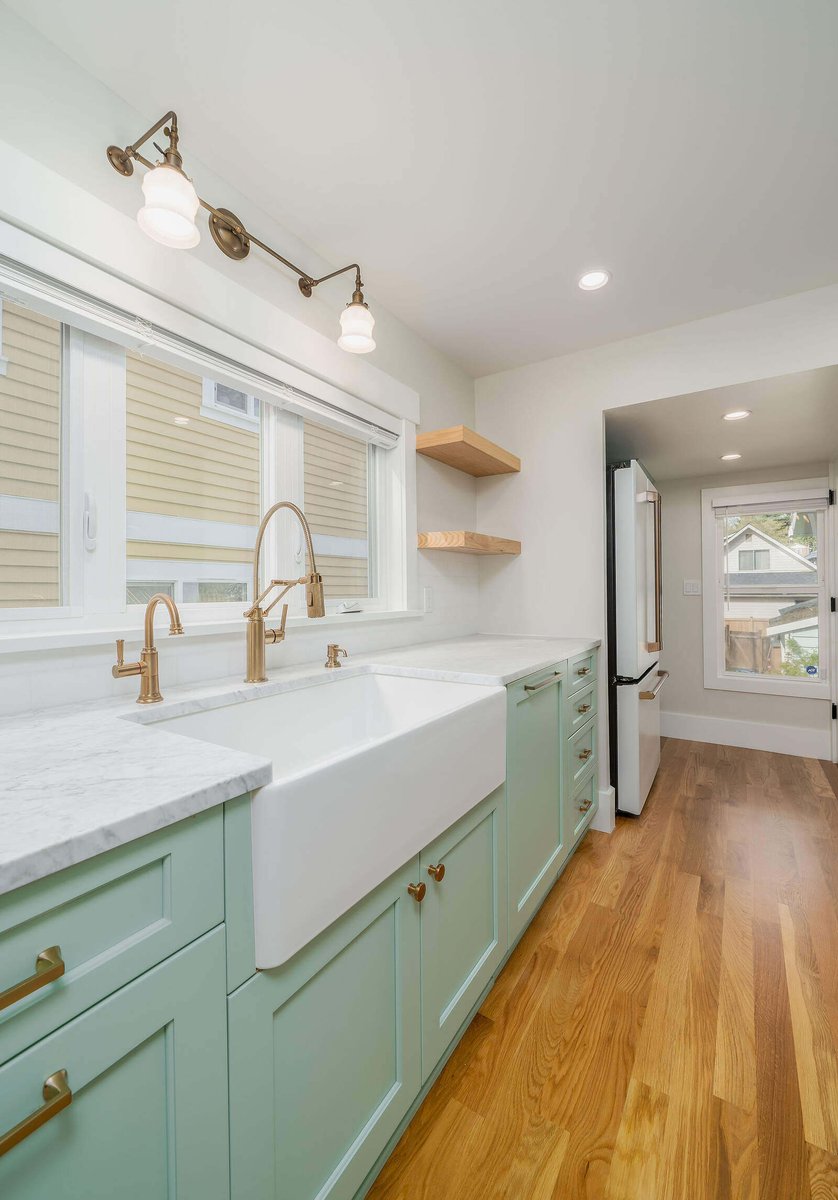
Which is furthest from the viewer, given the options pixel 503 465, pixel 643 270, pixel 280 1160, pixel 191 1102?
pixel 503 465

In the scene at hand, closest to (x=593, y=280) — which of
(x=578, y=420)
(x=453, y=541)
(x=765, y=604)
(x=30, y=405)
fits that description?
(x=578, y=420)

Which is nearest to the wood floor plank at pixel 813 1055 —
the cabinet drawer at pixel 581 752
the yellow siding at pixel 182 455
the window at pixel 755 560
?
the cabinet drawer at pixel 581 752

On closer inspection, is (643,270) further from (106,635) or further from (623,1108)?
(623,1108)

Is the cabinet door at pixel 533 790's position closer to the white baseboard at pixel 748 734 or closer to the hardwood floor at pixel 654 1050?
the hardwood floor at pixel 654 1050

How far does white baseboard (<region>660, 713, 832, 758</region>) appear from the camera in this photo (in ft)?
11.8

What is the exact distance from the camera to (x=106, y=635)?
1.21 metres

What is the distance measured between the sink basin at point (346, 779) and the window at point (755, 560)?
11.0 feet

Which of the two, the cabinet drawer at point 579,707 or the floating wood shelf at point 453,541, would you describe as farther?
the floating wood shelf at point 453,541

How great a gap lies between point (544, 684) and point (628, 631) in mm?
1021

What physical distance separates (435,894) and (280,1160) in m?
0.48

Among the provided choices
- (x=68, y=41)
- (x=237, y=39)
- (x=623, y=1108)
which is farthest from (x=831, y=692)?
(x=68, y=41)

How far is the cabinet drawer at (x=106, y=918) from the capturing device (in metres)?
0.47

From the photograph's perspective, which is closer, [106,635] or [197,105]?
[106,635]

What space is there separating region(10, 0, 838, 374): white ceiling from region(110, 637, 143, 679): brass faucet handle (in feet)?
4.45
